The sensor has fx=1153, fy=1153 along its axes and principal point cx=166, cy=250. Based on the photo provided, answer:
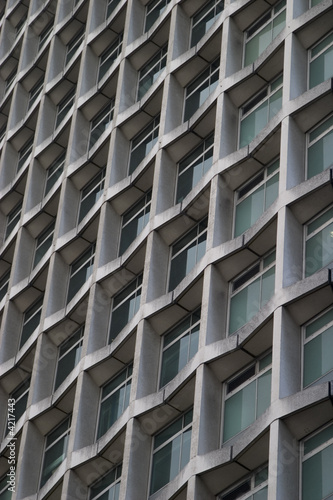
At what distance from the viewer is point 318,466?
26.2m

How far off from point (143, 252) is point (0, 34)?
86.1 feet

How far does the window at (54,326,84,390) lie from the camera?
3912cm

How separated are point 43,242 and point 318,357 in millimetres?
20137

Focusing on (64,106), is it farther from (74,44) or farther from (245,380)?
(245,380)

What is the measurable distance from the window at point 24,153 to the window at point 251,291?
2115cm

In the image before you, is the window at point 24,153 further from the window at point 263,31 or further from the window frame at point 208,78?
the window at point 263,31

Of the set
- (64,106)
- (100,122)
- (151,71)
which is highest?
(64,106)

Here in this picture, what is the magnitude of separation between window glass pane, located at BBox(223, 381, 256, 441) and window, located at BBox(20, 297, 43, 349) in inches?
572

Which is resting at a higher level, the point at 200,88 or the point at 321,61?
the point at 200,88

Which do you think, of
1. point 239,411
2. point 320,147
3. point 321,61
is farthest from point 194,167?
point 239,411

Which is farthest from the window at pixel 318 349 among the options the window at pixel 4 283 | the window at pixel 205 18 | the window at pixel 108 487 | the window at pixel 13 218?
the window at pixel 13 218

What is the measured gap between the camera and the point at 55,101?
5022 centimetres

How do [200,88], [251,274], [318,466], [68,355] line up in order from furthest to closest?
1. [200,88]
2. [68,355]
3. [251,274]
4. [318,466]

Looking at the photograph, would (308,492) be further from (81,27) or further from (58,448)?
(81,27)
